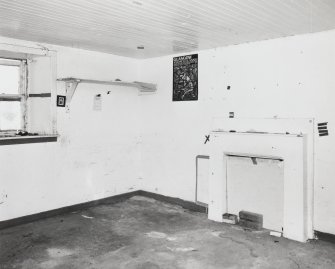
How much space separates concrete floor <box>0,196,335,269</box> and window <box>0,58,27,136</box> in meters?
1.38

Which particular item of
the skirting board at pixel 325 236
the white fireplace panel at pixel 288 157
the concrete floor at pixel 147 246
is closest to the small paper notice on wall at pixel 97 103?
the concrete floor at pixel 147 246

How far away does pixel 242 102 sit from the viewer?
4.31 meters

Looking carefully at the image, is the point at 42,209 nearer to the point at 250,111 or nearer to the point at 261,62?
the point at 250,111

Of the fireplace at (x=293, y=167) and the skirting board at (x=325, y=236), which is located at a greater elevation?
the fireplace at (x=293, y=167)

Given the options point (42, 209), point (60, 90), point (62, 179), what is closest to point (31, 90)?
point (60, 90)

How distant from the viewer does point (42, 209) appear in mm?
4445

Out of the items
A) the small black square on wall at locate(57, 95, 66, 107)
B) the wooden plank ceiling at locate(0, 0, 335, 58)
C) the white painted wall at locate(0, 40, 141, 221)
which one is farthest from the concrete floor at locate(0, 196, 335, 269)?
the wooden plank ceiling at locate(0, 0, 335, 58)

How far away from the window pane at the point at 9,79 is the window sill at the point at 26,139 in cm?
72

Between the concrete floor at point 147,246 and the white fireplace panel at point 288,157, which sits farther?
the white fireplace panel at point 288,157

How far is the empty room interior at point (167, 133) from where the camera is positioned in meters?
3.20

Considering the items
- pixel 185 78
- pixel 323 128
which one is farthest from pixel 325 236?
pixel 185 78

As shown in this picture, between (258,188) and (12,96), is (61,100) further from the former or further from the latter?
(258,188)

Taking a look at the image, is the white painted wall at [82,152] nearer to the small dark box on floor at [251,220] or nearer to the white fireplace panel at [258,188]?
the white fireplace panel at [258,188]

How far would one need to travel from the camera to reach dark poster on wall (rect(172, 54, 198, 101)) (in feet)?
15.8
